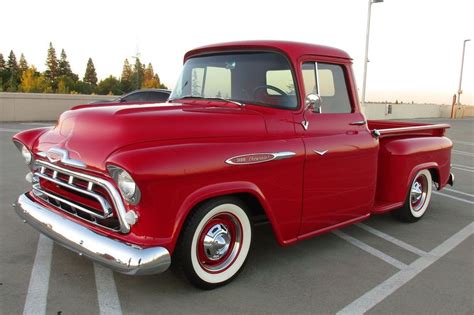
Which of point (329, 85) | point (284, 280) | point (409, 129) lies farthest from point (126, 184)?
point (409, 129)

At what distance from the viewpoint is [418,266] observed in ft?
13.2

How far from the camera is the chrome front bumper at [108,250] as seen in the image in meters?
2.80

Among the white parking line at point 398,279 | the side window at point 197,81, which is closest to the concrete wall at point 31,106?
the side window at point 197,81

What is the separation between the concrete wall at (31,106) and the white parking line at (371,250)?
1603 cm

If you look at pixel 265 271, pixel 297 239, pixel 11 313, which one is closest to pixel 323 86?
pixel 297 239

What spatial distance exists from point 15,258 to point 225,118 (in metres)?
2.20

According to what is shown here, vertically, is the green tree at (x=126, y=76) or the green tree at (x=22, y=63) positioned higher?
the green tree at (x=22, y=63)

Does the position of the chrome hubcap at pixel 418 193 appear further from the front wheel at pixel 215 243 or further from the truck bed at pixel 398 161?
the front wheel at pixel 215 243

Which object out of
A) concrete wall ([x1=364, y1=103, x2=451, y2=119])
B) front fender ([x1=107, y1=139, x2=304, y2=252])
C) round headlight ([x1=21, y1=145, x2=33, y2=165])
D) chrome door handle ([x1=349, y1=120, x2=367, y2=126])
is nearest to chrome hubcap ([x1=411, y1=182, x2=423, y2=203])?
chrome door handle ([x1=349, y1=120, x2=367, y2=126])

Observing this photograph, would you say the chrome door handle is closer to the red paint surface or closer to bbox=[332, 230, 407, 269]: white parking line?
the red paint surface

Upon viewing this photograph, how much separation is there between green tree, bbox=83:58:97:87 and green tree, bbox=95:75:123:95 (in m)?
6.43

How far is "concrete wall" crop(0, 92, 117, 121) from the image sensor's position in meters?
17.0

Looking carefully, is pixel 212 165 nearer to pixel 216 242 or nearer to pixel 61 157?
pixel 216 242

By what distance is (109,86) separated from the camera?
4023 inches
